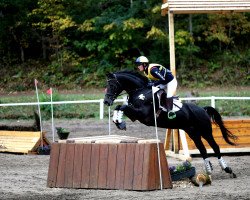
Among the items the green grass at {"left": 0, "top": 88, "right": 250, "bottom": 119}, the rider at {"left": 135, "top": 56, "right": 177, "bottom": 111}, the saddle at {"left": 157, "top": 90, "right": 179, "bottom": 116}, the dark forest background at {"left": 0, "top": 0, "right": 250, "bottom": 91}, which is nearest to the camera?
Answer: the rider at {"left": 135, "top": 56, "right": 177, "bottom": 111}

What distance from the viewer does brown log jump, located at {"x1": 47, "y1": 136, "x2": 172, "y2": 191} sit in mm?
11344

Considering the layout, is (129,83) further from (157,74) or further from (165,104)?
(165,104)

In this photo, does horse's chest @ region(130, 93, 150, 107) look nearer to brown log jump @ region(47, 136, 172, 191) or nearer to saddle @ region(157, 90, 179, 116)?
saddle @ region(157, 90, 179, 116)

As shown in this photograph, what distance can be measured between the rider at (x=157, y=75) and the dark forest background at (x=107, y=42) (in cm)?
1814

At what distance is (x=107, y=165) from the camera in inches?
456

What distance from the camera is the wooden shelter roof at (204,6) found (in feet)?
51.6

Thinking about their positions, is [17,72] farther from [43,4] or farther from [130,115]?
[130,115]

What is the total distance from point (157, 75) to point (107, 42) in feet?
72.4

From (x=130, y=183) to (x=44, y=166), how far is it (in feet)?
13.9

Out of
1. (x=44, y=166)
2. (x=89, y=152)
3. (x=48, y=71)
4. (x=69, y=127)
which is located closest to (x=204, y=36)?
(x=48, y=71)

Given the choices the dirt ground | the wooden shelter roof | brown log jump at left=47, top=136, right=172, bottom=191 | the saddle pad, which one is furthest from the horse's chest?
the wooden shelter roof

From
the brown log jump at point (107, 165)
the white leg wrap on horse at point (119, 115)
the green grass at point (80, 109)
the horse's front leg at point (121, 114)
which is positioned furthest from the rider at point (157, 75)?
the green grass at point (80, 109)

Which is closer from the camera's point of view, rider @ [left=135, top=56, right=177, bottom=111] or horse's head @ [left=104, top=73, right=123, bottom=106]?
horse's head @ [left=104, top=73, right=123, bottom=106]

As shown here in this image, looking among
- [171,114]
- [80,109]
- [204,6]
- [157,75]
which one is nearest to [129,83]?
[157,75]
